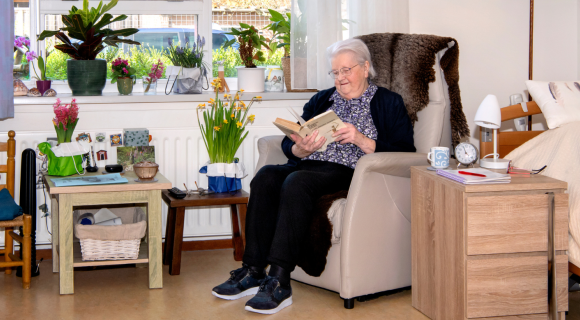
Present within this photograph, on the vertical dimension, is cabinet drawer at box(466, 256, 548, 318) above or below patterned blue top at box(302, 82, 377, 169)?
below

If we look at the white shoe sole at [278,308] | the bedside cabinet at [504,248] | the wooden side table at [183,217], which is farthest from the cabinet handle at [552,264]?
the wooden side table at [183,217]

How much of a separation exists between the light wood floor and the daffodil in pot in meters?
0.43

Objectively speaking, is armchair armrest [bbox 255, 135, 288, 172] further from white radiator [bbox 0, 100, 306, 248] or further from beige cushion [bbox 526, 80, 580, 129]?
beige cushion [bbox 526, 80, 580, 129]

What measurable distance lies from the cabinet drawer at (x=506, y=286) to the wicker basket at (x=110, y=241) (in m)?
A: 1.31

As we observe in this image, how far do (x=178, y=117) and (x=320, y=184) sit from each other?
1.00 metres

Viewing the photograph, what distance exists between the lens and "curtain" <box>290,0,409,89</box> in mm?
2928

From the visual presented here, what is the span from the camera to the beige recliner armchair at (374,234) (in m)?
2.11

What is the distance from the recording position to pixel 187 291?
238 cm

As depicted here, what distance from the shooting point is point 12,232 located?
8.33 ft

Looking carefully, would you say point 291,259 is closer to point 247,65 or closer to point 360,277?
point 360,277

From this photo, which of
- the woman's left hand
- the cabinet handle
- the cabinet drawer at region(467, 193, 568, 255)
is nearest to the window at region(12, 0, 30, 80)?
the woman's left hand

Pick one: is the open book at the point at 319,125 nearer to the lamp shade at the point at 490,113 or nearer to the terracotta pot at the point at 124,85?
the lamp shade at the point at 490,113

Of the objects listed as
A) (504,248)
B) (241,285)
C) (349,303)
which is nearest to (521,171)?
(504,248)

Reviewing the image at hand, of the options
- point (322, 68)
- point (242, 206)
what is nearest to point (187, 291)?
point (242, 206)
